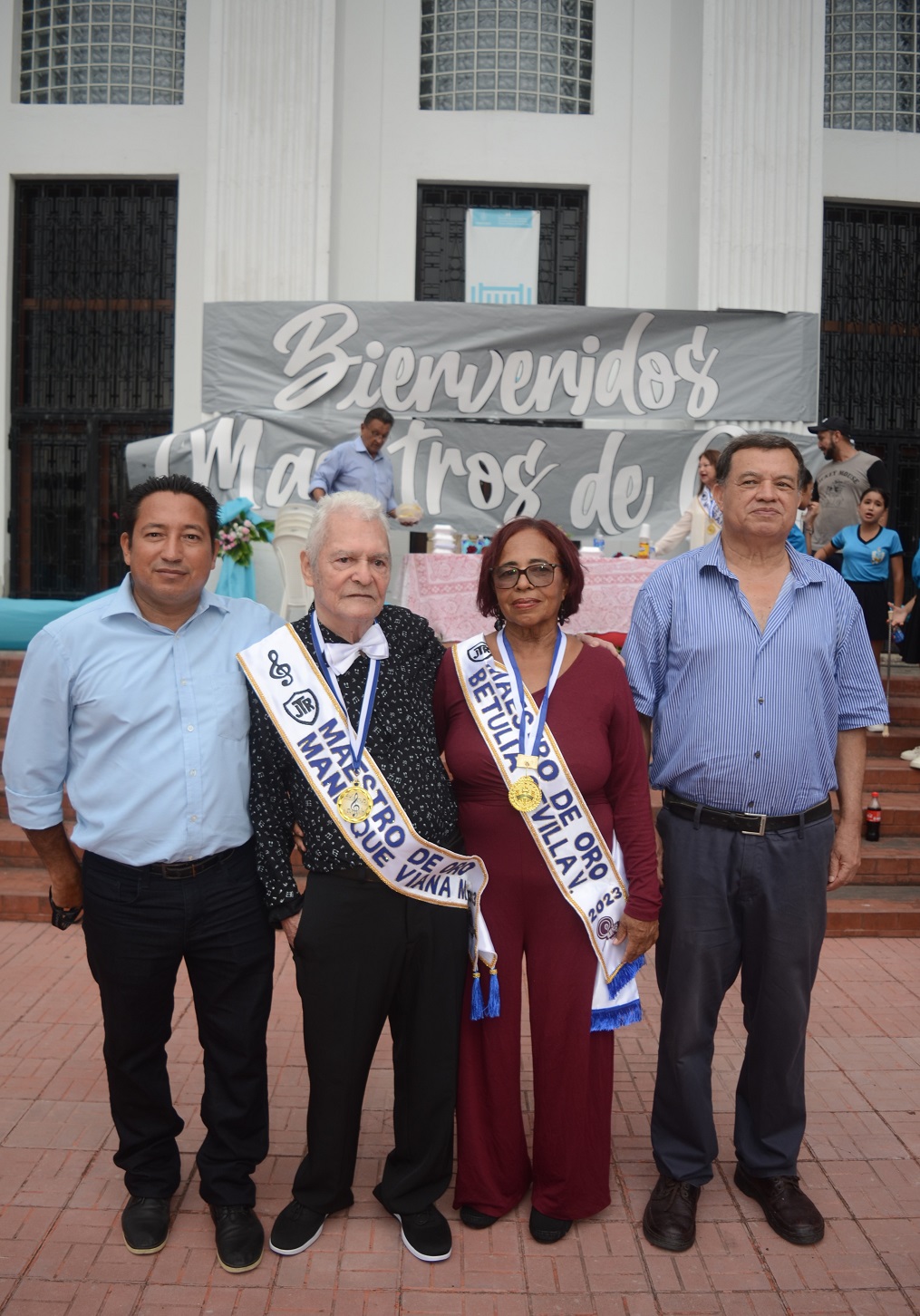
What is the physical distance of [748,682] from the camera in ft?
9.16

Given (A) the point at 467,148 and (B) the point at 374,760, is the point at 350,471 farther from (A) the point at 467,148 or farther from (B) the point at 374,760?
(B) the point at 374,760

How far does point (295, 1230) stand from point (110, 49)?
10.1 m

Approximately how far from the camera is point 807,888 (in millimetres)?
2826

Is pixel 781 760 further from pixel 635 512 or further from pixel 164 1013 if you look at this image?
pixel 635 512

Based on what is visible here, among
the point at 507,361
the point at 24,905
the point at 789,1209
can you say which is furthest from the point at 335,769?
the point at 507,361

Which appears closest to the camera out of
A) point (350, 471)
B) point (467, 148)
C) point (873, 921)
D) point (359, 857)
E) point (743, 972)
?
point (359, 857)

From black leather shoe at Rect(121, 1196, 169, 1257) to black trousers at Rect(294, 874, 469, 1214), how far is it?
1.15ft

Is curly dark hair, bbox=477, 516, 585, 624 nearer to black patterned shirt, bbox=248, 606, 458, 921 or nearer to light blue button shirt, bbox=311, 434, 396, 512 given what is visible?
black patterned shirt, bbox=248, 606, 458, 921

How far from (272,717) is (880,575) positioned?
5.40 m

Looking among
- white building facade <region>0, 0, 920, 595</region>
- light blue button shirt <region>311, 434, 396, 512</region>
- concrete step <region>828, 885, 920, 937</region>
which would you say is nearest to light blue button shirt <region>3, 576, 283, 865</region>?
concrete step <region>828, 885, 920, 937</region>

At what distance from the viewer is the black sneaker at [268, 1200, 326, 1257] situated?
2.74m

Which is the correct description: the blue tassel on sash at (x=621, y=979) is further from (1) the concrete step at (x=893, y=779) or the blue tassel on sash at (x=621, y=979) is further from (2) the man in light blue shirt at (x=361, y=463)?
(2) the man in light blue shirt at (x=361, y=463)

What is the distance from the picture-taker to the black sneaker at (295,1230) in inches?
108

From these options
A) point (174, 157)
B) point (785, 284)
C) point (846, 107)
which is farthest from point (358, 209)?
point (846, 107)
